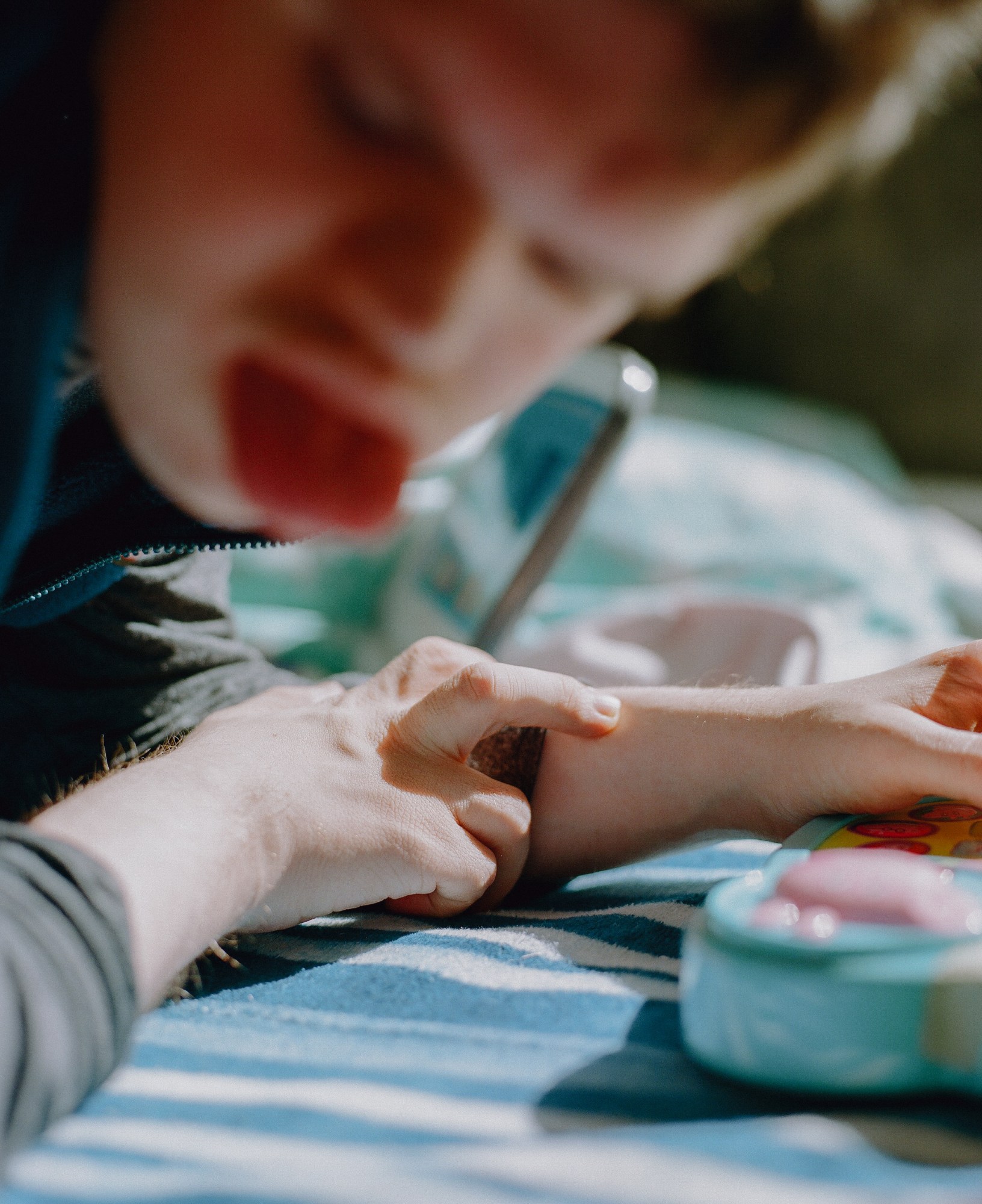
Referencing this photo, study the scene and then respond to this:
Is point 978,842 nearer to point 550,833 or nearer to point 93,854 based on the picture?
point 550,833

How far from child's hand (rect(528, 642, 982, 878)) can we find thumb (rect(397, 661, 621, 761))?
0.11 feet

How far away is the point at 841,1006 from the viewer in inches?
11.6

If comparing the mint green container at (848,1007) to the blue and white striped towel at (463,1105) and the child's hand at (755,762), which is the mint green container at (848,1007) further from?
the child's hand at (755,762)

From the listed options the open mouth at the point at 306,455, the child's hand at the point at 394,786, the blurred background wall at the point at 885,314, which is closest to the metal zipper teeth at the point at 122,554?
the child's hand at the point at 394,786

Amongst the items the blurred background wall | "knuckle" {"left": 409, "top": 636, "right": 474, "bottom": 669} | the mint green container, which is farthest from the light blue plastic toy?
the blurred background wall

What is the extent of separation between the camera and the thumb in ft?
1.52

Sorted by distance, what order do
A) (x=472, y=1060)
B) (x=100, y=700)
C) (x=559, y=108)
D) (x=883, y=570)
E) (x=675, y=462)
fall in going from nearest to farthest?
(x=559, y=108)
(x=472, y=1060)
(x=100, y=700)
(x=883, y=570)
(x=675, y=462)

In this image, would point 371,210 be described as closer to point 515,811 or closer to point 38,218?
point 38,218

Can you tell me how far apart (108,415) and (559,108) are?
286mm

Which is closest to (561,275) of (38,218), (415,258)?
(415,258)

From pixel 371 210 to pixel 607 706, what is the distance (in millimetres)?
304

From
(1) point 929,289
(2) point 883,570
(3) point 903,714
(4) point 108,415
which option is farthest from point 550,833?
(1) point 929,289

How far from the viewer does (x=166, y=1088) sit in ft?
1.08

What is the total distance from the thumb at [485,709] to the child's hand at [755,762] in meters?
0.03
